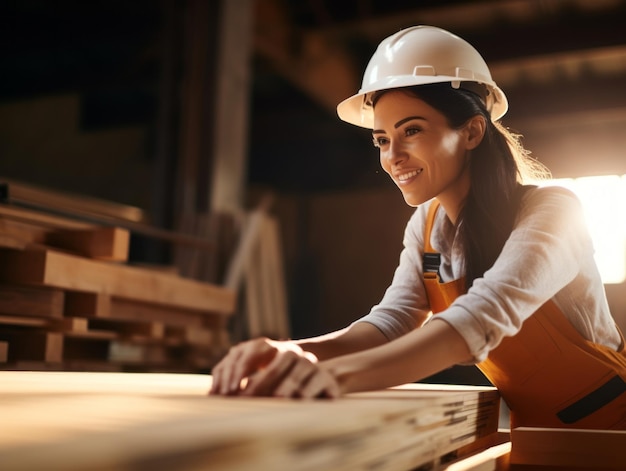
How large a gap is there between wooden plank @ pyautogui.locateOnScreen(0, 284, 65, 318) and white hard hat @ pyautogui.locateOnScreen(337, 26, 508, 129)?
7.57ft

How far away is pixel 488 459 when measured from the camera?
1727 millimetres

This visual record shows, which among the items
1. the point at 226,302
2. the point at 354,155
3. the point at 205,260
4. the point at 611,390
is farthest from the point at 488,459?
the point at 354,155

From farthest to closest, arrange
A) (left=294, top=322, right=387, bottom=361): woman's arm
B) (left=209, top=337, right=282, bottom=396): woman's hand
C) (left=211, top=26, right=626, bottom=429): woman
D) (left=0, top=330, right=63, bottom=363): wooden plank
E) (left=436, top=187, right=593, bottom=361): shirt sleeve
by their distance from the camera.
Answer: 1. (left=0, top=330, right=63, bottom=363): wooden plank
2. (left=294, top=322, right=387, bottom=361): woman's arm
3. (left=211, top=26, right=626, bottom=429): woman
4. (left=436, top=187, right=593, bottom=361): shirt sleeve
5. (left=209, top=337, right=282, bottom=396): woman's hand

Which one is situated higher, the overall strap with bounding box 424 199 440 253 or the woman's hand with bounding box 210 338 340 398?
the overall strap with bounding box 424 199 440 253

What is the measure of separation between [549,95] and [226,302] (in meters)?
6.36

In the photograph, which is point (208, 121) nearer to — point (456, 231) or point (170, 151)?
point (170, 151)

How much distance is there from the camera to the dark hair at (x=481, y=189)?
2.29m

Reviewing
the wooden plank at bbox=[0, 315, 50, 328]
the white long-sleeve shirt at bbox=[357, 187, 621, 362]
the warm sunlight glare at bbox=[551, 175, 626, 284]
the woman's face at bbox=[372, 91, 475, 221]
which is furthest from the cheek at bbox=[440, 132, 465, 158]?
the warm sunlight glare at bbox=[551, 175, 626, 284]

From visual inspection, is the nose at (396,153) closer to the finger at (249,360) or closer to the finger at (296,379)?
the finger at (249,360)

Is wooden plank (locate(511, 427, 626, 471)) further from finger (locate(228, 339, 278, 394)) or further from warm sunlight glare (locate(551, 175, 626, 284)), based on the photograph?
warm sunlight glare (locate(551, 175, 626, 284))

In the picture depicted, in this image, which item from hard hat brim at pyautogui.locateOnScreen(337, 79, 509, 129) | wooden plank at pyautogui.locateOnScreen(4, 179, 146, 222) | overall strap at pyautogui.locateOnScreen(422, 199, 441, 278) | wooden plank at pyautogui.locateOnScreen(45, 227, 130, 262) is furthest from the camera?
wooden plank at pyautogui.locateOnScreen(4, 179, 146, 222)

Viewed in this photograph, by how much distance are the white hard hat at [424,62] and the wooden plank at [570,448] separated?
3.62 feet

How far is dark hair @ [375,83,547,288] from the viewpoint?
2.29 metres

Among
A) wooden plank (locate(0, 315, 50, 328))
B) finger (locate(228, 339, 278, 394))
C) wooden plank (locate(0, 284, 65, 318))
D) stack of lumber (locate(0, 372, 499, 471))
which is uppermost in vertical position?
wooden plank (locate(0, 284, 65, 318))
